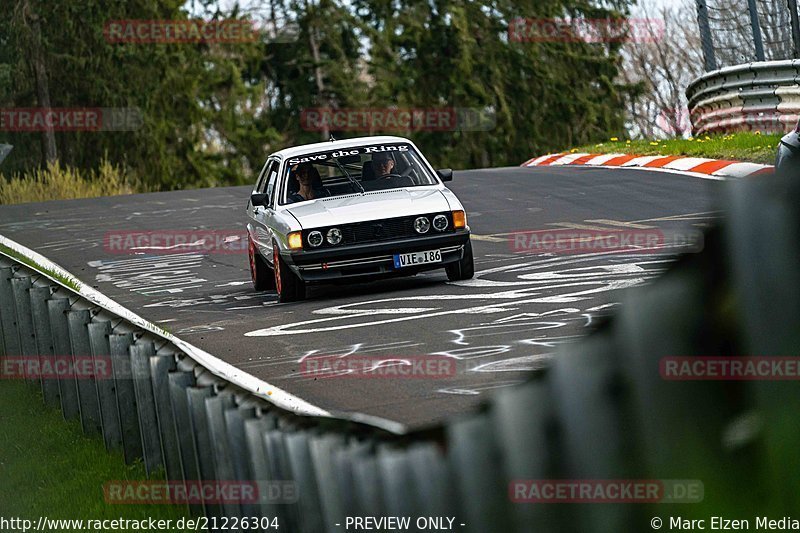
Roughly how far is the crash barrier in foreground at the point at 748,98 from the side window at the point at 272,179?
414 inches

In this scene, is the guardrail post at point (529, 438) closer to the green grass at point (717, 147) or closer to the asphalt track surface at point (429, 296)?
the asphalt track surface at point (429, 296)

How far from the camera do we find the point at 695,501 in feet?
9.00

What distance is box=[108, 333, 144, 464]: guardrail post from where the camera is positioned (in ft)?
24.1

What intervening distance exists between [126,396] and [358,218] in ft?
17.5

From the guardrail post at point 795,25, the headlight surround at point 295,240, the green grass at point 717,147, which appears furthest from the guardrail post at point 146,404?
the guardrail post at point 795,25

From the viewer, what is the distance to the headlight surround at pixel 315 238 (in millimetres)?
12477

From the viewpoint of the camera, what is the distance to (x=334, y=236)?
12516 mm

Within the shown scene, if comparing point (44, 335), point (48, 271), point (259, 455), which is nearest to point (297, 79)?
point (48, 271)

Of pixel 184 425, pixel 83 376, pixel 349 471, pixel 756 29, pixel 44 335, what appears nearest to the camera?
pixel 349 471

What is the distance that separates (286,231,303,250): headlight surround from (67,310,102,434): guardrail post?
4061 millimetres

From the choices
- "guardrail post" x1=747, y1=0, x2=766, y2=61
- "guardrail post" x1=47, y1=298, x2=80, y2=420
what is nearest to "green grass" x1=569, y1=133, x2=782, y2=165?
"guardrail post" x1=747, y1=0, x2=766, y2=61

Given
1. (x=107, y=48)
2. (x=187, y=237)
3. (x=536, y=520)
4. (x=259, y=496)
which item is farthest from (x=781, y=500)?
(x=107, y=48)

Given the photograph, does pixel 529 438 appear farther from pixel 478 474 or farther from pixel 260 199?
pixel 260 199

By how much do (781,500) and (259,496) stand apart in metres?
2.63
